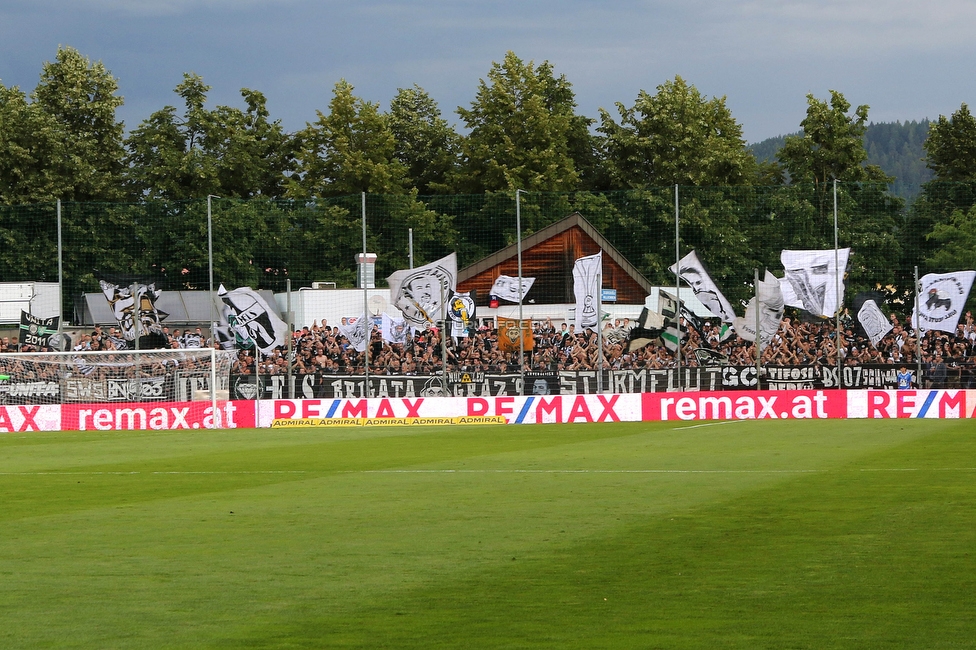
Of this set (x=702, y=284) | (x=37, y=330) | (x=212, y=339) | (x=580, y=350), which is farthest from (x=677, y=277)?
(x=37, y=330)

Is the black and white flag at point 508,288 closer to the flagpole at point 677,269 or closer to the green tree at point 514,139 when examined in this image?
the flagpole at point 677,269

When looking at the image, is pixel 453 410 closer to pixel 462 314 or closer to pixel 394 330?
pixel 394 330

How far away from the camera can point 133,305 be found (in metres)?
37.4

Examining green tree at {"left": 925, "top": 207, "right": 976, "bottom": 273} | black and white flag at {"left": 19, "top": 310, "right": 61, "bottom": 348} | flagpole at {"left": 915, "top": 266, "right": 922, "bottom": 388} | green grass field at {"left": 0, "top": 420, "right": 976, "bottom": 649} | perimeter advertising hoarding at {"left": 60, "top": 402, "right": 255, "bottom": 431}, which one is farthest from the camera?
green tree at {"left": 925, "top": 207, "right": 976, "bottom": 273}

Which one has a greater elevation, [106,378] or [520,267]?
[520,267]

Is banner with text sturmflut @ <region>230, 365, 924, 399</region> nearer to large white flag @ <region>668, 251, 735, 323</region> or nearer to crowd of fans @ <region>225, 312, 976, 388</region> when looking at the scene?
crowd of fans @ <region>225, 312, 976, 388</region>

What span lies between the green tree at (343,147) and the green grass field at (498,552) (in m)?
36.1

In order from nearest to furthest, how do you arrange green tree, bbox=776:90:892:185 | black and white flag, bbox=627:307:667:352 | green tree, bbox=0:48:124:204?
1. black and white flag, bbox=627:307:667:352
2. green tree, bbox=0:48:124:204
3. green tree, bbox=776:90:892:185

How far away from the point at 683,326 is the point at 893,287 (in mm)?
6396

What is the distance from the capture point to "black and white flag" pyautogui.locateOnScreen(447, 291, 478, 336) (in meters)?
35.6

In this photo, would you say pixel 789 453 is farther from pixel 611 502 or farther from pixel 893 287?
pixel 893 287

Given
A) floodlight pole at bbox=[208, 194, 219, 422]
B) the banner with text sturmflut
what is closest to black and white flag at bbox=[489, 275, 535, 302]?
the banner with text sturmflut

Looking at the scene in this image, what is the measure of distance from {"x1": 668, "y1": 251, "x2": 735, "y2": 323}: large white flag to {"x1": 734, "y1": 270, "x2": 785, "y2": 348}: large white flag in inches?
25.0

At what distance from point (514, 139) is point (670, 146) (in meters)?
7.11
